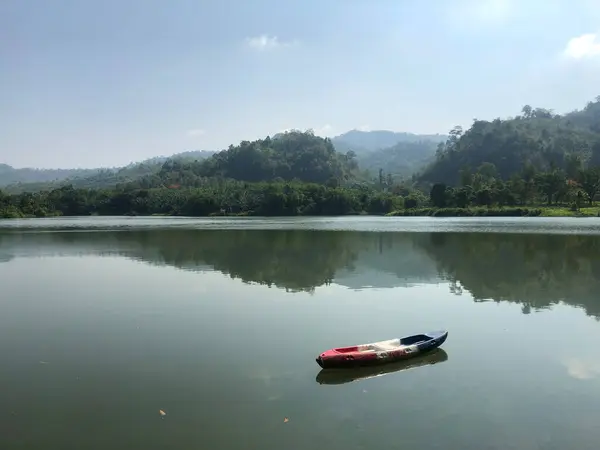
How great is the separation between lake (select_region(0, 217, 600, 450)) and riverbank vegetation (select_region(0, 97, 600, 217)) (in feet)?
209

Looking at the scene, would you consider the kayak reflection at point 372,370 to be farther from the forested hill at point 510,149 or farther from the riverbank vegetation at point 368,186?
the forested hill at point 510,149

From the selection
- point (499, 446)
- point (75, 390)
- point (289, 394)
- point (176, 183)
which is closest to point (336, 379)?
point (289, 394)

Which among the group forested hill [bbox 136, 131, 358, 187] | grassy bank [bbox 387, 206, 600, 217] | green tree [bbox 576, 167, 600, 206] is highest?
forested hill [bbox 136, 131, 358, 187]

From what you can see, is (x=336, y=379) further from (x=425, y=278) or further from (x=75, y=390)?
(x=425, y=278)

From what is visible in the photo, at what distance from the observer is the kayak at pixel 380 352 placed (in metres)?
9.56

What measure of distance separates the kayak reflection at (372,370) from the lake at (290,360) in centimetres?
6

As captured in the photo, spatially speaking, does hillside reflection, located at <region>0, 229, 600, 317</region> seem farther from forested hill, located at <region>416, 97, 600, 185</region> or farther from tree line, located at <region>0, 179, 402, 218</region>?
forested hill, located at <region>416, 97, 600, 185</region>

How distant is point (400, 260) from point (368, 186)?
117790mm

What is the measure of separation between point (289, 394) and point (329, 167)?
157850mm

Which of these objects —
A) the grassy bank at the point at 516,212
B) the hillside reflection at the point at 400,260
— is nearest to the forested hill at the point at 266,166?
the grassy bank at the point at 516,212

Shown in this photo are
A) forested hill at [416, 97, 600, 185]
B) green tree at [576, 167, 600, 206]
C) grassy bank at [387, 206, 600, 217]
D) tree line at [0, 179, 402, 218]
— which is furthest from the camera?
forested hill at [416, 97, 600, 185]

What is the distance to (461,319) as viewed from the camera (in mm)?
13953

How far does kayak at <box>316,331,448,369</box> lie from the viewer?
956 centimetres

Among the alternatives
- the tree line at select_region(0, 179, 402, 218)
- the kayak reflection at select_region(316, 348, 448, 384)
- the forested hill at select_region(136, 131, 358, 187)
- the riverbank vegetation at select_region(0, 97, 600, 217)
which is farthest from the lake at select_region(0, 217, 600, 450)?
the forested hill at select_region(136, 131, 358, 187)
